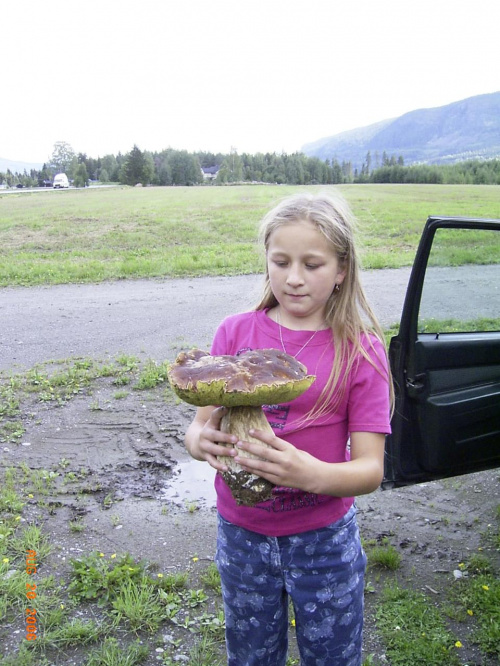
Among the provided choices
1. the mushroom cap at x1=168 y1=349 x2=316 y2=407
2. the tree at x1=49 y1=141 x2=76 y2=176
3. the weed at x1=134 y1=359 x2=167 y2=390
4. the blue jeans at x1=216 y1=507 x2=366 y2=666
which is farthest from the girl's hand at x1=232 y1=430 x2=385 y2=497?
the tree at x1=49 y1=141 x2=76 y2=176

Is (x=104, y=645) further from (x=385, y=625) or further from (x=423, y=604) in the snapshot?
(x=423, y=604)

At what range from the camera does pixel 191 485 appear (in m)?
Answer: 4.46

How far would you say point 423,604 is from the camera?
3.16m

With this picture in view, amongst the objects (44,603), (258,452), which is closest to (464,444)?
(258,452)

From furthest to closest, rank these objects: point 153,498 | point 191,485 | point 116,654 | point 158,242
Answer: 1. point 158,242
2. point 191,485
3. point 153,498
4. point 116,654

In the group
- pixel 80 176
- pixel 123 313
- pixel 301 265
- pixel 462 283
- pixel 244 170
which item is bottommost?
pixel 123 313

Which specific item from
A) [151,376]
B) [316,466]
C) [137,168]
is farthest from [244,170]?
[316,466]

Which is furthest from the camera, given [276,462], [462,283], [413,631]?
[462,283]

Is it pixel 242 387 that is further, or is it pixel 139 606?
pixel 139 606

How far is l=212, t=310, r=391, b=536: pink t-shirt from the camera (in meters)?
1.88

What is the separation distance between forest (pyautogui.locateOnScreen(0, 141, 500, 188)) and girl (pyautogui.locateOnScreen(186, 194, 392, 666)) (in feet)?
135

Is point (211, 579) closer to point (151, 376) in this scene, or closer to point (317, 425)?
point (317, 425)

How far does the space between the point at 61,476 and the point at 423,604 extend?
2823mm
